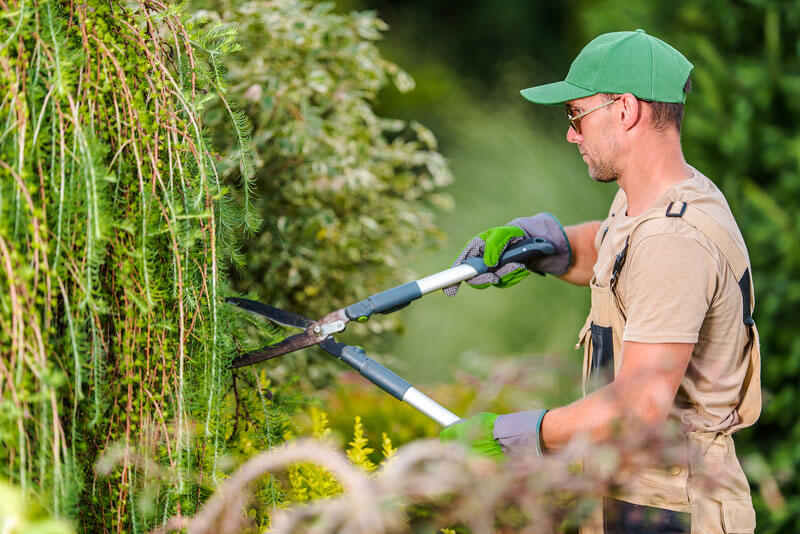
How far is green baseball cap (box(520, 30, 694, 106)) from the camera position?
65.1 inches

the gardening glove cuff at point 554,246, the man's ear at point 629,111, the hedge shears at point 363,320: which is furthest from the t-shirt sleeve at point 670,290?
the gardening glove cuff at point 554,246

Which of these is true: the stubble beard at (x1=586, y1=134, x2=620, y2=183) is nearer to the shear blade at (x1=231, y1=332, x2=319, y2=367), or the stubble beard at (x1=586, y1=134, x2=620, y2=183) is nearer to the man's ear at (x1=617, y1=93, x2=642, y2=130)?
the man's ear at (x1=617, y1=93, x2=642, y2=130)

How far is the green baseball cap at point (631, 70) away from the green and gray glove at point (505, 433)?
743 millimetres

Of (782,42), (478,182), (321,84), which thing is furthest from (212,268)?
(478,182)

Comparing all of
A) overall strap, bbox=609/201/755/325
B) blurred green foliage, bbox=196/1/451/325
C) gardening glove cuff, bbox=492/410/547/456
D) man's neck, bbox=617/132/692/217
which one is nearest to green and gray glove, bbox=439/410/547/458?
gardening glove cuff, bbox=492/410/547/456

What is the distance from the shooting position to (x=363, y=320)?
1753mm

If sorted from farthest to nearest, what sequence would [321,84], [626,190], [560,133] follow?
1. [560,133]
2. [321,84]
3. [626,190]

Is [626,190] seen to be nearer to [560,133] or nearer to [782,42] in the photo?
[782,42]

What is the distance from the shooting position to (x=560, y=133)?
4336 millimetres

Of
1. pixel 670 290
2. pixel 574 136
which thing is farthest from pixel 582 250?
pixel 670 290

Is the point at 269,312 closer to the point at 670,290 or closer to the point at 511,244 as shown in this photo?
the point at 511,244

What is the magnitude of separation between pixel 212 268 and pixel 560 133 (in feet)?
10.8

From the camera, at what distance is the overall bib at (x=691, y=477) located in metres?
1.52

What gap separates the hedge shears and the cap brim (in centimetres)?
45
